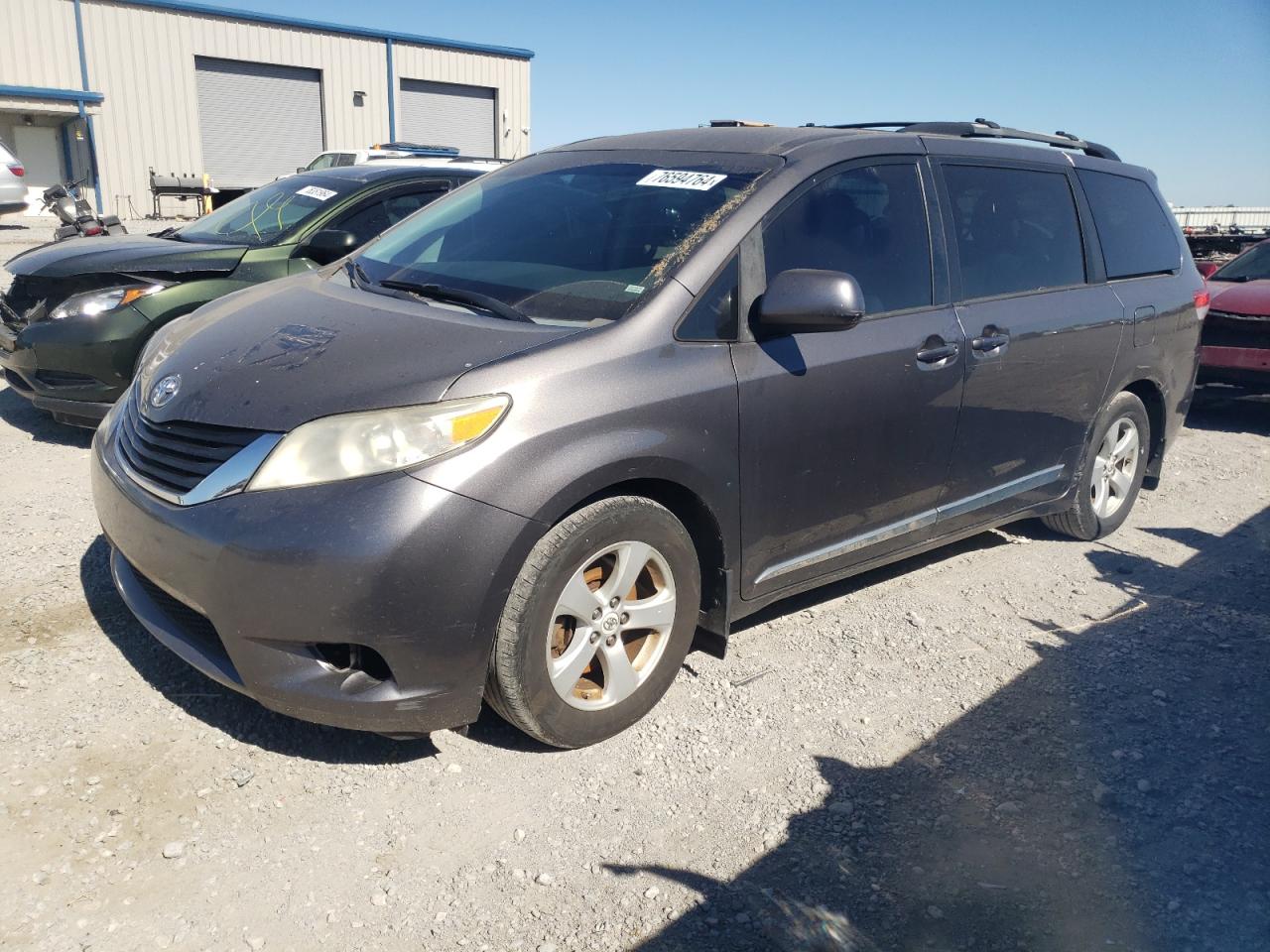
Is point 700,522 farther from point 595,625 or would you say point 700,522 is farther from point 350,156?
point 350,156

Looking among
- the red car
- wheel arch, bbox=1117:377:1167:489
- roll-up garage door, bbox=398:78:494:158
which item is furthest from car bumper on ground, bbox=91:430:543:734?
roll-up garage door, bbox=398:78:494:158

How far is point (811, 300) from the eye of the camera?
320 cm

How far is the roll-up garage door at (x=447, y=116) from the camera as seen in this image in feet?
112

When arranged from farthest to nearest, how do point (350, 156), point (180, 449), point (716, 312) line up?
1. point (350, 156)
2. point (716, 312)
3. point (180, 449)

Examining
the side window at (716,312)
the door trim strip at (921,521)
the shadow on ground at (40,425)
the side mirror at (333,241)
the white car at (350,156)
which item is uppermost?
the white car at (350,156)

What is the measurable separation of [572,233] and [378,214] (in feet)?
10.8

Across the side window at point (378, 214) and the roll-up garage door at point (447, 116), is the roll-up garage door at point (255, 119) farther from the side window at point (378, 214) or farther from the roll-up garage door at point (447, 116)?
the side window at point (378, 214)

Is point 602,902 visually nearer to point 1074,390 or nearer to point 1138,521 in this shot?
point 1074,390

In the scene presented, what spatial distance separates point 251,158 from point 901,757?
3264cm

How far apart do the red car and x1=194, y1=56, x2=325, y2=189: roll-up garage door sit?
29216 millimetres

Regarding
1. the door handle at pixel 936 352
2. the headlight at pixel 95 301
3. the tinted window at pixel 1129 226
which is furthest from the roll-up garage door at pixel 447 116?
the door handle at pixel 936 352

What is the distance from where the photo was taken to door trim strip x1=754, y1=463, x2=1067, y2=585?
359 centimetres

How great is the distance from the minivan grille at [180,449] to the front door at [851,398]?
4.97 feet

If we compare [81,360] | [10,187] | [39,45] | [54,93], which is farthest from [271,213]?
[39,45]
